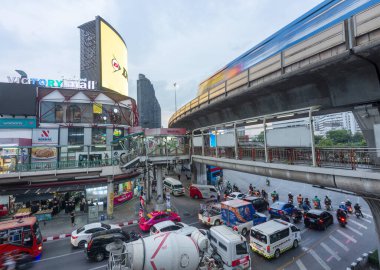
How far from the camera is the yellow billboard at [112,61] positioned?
38594mm

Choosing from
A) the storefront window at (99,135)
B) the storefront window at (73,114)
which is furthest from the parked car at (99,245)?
the storefront window at (73,114)

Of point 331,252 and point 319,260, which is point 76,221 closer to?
point 319,260

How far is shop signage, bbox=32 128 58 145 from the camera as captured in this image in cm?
2670

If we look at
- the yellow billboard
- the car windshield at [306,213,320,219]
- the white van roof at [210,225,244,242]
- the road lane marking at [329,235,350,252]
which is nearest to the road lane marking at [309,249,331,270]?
the road lane marking at [329,235,350,252]

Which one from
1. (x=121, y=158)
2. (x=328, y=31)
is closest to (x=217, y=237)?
(x=328, y=31)

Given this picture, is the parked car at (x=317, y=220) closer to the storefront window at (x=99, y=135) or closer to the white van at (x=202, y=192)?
the white van at (x=202, y=192)

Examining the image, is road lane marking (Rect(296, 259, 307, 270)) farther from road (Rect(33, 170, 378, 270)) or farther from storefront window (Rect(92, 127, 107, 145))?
storefront window (Rect(92, 127, 107, 145))

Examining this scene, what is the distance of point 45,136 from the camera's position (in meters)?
27.1

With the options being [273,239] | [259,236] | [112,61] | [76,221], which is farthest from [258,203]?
[112,61]

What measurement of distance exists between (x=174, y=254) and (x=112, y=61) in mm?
41234

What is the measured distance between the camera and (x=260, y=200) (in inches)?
885

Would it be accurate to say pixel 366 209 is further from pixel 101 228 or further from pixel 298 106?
pixel 101 228

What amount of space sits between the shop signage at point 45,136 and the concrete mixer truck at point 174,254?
23033mm

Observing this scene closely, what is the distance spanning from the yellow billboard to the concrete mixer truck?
3441 cm
